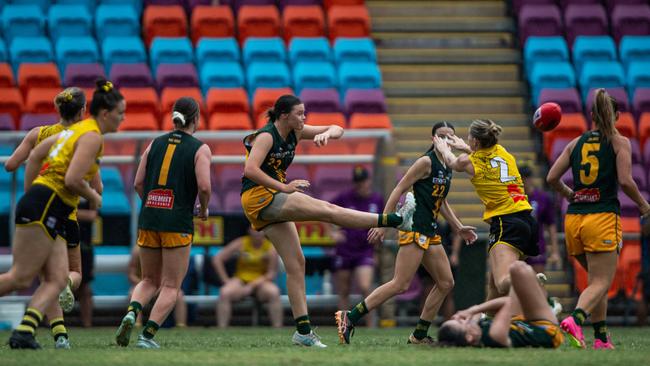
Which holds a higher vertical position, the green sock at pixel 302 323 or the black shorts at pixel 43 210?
the black shorts at pixel 43 210

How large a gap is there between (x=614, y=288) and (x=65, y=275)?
9.29m

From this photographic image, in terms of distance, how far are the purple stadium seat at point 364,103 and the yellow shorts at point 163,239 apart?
8.63 m

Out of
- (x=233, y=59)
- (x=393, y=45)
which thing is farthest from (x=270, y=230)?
(x=393, y=45)

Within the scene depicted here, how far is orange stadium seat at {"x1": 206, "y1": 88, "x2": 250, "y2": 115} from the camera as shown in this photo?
17422mm

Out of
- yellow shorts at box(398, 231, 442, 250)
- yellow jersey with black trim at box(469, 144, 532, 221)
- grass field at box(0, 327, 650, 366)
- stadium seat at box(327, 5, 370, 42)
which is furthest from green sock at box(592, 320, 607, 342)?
stadium seat at box(327, 5, 370, 42)

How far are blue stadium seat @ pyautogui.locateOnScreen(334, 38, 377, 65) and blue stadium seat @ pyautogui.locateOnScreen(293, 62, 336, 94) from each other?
0.56 metres

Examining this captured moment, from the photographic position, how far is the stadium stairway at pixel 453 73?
1788cm

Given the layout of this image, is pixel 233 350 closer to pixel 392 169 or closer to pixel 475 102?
pixel 392 169

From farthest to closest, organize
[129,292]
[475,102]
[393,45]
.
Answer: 1. [393,45]
2. [475,102]
3. [129,292]

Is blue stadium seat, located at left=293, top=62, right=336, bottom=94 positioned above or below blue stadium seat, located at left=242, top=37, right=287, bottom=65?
below

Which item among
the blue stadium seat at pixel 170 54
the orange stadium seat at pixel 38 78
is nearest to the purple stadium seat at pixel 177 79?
the blue stadium seat at pixel 170 54

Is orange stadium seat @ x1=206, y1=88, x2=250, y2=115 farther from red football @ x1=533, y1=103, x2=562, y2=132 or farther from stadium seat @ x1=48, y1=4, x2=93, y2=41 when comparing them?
red football @ x1=533, y1=103, x2=562, y2=132

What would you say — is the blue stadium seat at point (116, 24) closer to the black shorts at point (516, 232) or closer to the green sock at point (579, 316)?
the black shorts at point (516, 232)

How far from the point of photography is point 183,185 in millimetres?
9227
